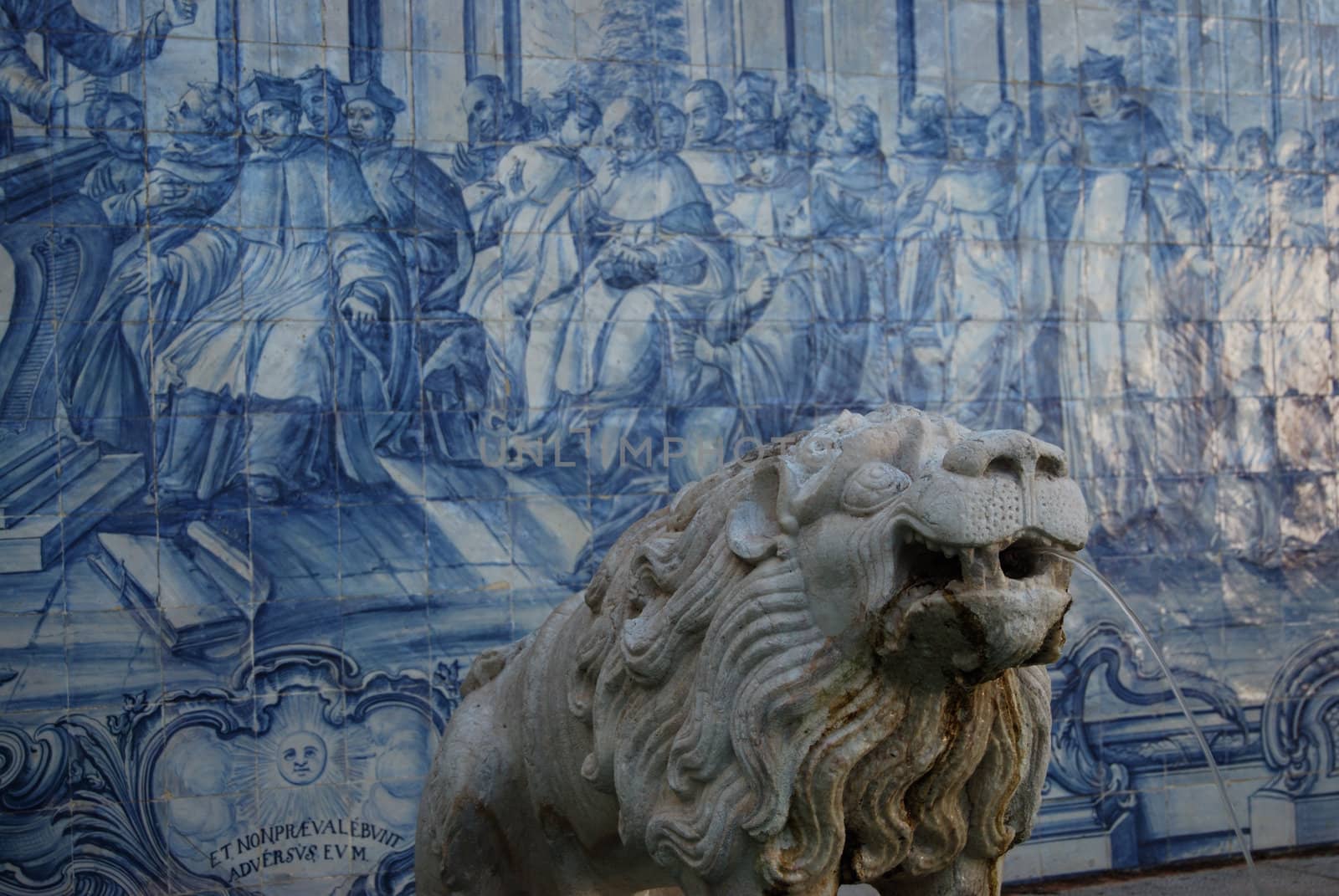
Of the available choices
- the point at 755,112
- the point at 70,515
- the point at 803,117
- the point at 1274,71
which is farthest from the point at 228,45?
the point at 1274,71

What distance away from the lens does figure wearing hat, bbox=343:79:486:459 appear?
4953 millimetres

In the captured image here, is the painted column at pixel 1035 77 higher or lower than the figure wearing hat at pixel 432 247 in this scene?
higher

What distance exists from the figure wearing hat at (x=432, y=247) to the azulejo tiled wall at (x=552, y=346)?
0.05 ft

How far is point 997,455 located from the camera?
2156 millimetres

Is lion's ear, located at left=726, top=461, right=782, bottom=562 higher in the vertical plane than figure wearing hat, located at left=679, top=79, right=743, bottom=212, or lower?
lower

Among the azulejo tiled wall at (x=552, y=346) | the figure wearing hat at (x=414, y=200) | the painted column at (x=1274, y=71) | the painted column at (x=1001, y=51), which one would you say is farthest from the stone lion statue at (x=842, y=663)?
the painted column at (x=1274, y=71)

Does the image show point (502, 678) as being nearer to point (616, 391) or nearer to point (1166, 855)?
point (616, 391)

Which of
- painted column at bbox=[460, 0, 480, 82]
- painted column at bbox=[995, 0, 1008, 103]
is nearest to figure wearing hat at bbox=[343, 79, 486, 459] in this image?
painted column at bbox=[460, 0, 480, 82]

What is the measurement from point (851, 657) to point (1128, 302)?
3.87 meters

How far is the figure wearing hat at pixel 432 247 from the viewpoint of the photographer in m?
4.95

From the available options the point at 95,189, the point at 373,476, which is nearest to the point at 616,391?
the point at 373,476

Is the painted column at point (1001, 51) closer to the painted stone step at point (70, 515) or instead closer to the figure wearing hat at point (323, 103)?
the figure wearing hat at point (323, 103)

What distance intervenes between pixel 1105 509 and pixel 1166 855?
1.33 m

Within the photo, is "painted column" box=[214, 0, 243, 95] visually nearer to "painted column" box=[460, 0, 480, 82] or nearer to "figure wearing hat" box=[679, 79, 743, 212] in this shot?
"painted column" box=[460, 0, 480, 82]
